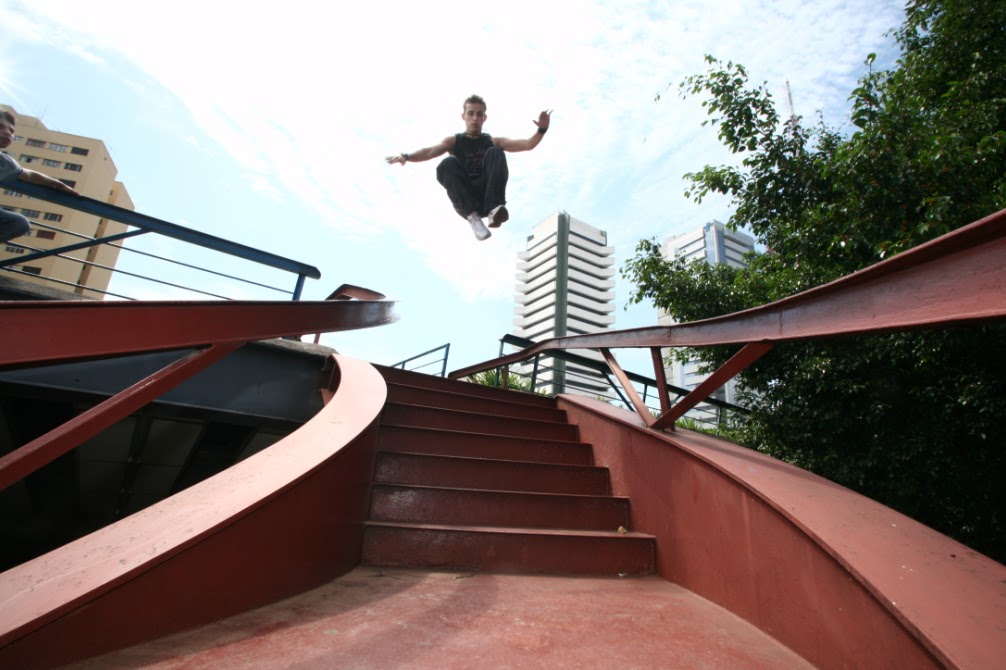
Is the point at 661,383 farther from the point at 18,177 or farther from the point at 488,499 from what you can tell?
the point at 18,177

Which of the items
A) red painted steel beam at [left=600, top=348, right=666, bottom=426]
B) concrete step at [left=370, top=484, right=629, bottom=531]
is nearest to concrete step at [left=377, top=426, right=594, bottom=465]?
concrete step at [left=370, top=484, right=629, bottom=531]

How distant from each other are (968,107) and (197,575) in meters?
5.96

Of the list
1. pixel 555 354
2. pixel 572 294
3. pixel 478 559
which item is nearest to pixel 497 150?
pixel 555 354

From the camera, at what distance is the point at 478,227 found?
14.4 feet

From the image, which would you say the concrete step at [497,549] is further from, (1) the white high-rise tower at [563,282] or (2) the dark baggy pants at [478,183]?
(1) the white high-rise tower at [563,282]

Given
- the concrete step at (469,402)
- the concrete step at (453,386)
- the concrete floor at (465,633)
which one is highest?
the concrete step at (453,386)

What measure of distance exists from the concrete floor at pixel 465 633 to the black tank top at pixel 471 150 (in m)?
3.48

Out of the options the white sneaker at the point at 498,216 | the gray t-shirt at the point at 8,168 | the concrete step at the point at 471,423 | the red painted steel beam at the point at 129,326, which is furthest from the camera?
the white sneaker at the point at 498,216

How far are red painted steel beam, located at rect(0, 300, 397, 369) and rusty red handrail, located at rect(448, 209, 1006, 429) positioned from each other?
220cm

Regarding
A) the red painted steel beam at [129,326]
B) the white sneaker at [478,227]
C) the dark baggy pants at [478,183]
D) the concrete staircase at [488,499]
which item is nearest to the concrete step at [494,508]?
the concrete staircase at [488,499]

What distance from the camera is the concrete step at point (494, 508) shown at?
2781 mm

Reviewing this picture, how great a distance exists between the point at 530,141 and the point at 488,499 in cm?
308

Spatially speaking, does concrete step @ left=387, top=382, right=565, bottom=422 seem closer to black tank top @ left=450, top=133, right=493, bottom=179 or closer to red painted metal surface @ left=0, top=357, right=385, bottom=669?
red painted metal surface @ left=0, top=357, right=385, bottom=669

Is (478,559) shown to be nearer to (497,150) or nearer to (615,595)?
(615,595)
